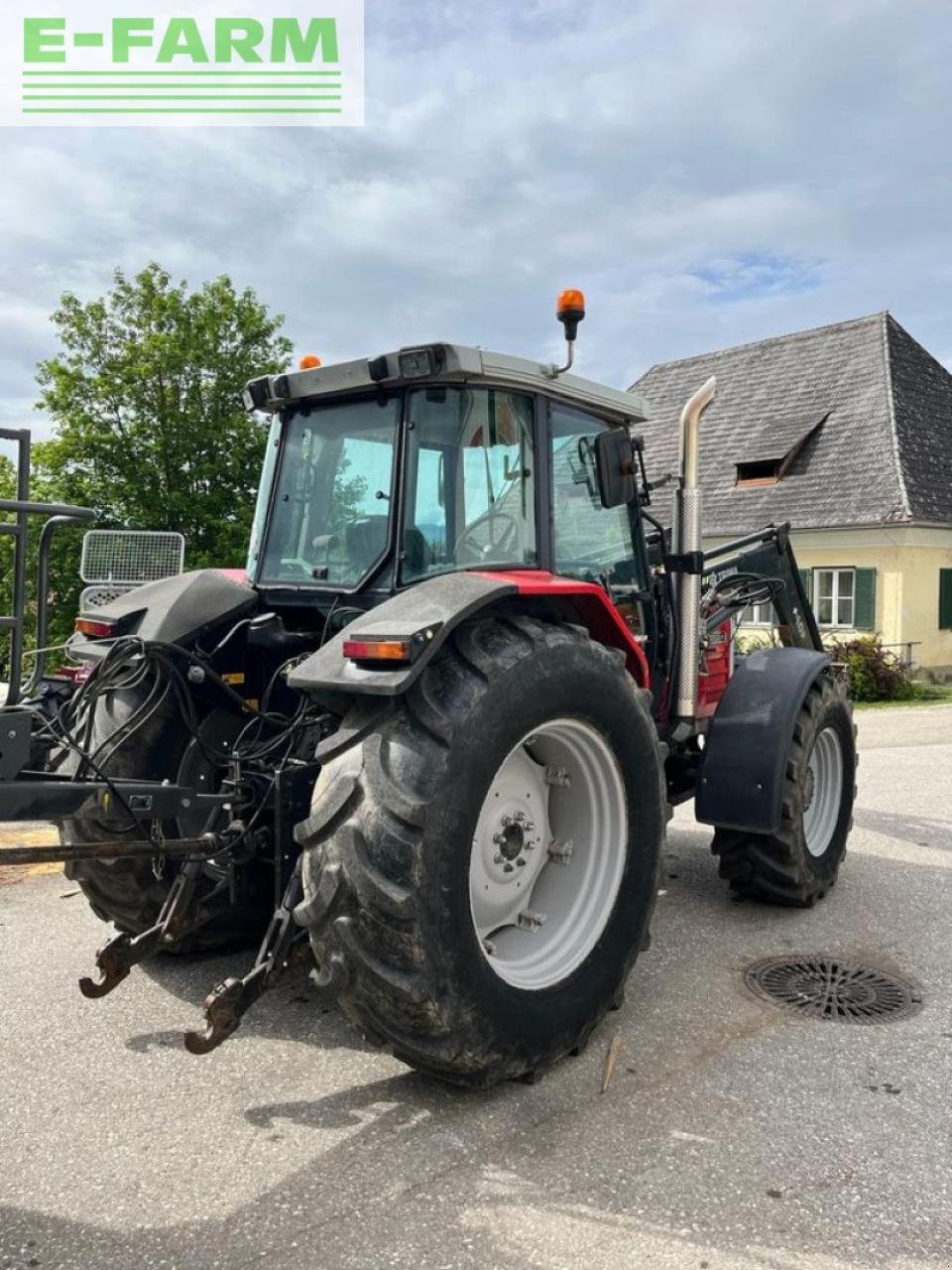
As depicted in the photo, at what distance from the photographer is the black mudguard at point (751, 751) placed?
4.35 m

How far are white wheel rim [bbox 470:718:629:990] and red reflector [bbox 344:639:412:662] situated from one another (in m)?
0.71

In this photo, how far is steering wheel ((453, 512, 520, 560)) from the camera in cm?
354

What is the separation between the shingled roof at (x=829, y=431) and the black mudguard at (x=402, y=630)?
14.7m

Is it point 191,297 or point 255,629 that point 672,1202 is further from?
point 191,297

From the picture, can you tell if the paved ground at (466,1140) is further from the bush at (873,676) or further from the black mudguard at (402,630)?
the bush at (873,676)

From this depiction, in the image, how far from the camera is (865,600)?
18.0 metres

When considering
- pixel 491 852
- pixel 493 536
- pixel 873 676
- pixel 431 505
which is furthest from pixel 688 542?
pixel 873 676

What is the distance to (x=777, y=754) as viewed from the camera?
4.40 metres

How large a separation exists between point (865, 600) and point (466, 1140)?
16871 millimetres

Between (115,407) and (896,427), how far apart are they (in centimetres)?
1474

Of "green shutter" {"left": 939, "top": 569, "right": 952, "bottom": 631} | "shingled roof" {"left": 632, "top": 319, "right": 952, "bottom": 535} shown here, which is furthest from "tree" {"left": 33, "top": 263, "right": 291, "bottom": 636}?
"green shutter" {"left": 939, "top": 569, "right": 952, "bottom": 631}

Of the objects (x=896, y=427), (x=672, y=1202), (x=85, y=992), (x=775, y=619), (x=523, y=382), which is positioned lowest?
A: (x=672, y=1202)

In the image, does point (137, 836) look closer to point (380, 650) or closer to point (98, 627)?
point (98, 627)

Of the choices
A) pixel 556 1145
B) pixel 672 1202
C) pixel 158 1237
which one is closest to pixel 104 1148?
pixel 158 1237
